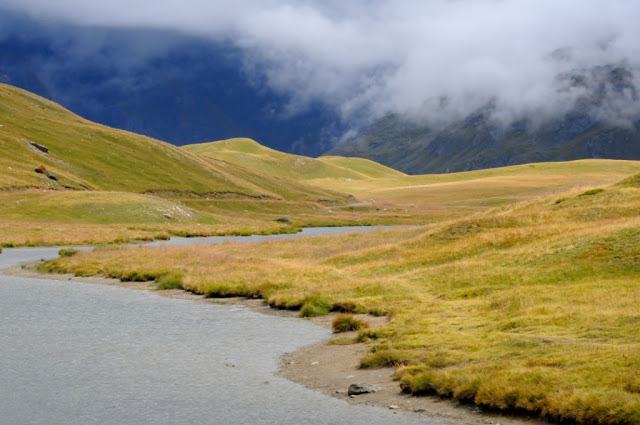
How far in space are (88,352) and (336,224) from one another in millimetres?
116400

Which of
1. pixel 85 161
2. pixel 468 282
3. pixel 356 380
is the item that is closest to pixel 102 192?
pixel 85 161

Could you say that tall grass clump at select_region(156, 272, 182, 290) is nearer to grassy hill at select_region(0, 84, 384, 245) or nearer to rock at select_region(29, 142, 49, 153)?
grassy hill at select_region(0, 84, 384, 245)

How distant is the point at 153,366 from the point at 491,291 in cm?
1871

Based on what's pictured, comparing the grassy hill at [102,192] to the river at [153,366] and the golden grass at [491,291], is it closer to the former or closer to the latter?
the golden grass at [491,291]

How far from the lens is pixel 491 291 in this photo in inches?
1481

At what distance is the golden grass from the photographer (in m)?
19.9

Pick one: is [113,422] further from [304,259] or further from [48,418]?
[304,259]

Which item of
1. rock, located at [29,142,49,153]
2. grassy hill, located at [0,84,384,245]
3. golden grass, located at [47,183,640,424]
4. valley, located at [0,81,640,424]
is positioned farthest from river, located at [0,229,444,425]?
rock, located at [29,142,49,153]

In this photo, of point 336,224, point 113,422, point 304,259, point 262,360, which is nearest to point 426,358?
point 262,360

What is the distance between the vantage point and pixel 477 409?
65.7 ft

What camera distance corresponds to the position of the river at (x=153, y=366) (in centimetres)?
2105

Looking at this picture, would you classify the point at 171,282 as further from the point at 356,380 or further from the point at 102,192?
the point at 102,192

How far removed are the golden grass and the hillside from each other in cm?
8166

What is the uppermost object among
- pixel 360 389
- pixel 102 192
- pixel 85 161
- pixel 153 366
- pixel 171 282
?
pixel 85 161
